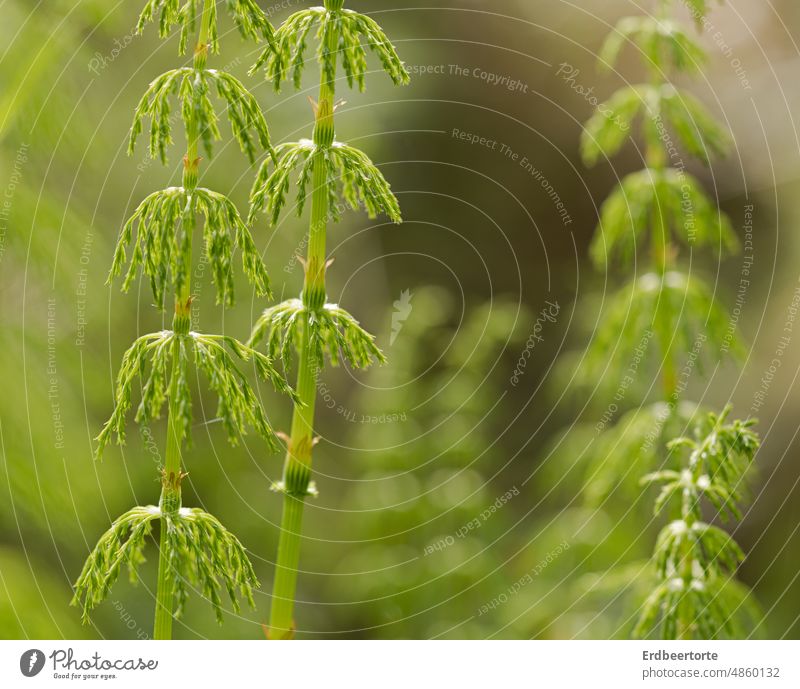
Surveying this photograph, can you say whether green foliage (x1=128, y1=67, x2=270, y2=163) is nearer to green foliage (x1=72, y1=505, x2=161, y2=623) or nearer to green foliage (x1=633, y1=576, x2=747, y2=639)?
green foliage (x1=72, y1=505, x2=161, y2=623)

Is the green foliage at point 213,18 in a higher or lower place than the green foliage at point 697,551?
higher

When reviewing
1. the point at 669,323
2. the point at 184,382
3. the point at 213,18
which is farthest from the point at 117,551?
the point at 669,323

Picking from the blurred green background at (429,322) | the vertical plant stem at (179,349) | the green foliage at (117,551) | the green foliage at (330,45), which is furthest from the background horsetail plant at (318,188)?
the blurred green background at (429,322)

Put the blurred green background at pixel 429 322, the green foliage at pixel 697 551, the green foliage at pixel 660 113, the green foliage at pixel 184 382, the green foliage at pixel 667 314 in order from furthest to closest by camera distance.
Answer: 1. the blurred green background at pixel 429 322
2. the green foliage at pixel 667 314
3. the green foliage at pixel 660 113
4. the green foliage at pixel 697 551
5. the green foliage at pixel 184 382

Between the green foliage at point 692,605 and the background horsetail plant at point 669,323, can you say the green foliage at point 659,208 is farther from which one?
the green foliage at point 692,605

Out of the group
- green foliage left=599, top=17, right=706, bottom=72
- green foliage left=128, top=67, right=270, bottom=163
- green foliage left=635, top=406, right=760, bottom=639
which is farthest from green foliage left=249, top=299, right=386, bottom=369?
green foliage left=599, top=17, right=706, bottom=72

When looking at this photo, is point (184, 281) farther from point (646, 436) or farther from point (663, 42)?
point (663, 42)

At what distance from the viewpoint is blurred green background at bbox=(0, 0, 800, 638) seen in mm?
2486

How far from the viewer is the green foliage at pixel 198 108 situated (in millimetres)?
1206

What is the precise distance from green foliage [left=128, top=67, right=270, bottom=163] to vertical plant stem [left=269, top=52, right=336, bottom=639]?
106 millimetres

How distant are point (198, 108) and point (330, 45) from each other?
0.24 meters

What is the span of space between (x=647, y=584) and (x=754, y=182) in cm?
217

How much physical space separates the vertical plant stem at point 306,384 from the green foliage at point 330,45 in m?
0.06
